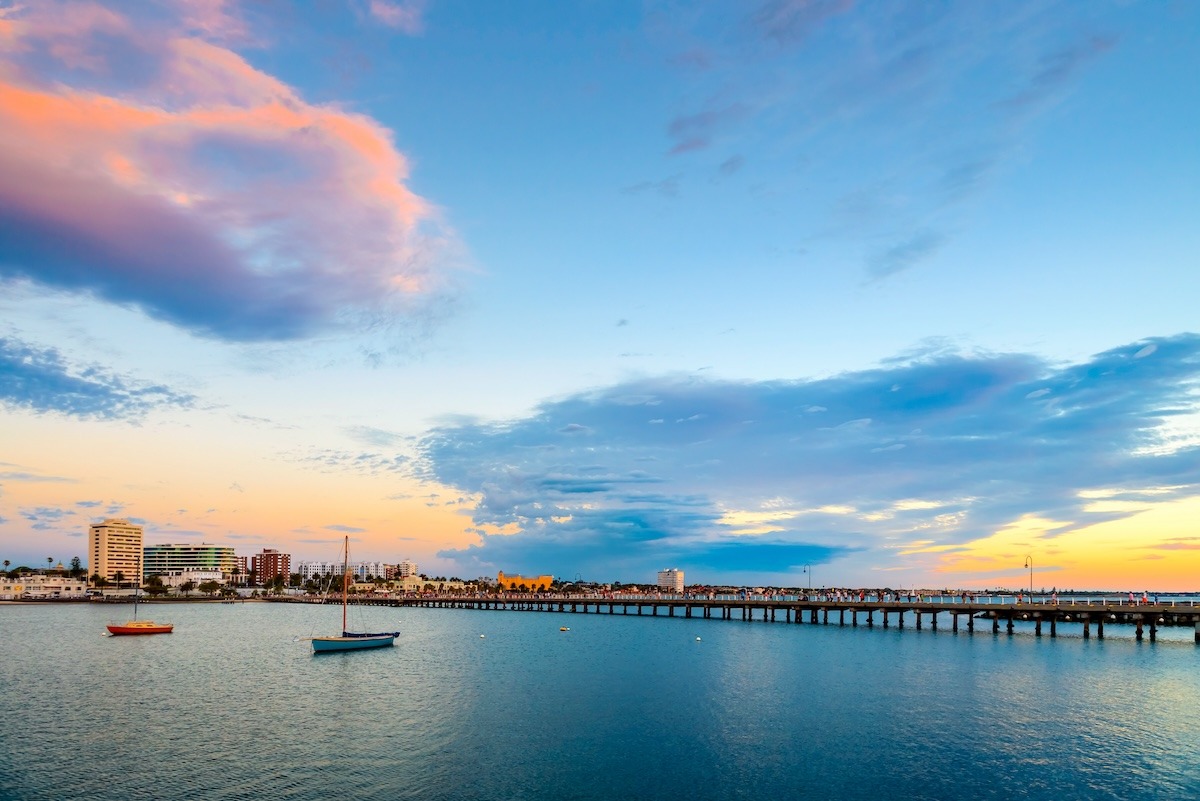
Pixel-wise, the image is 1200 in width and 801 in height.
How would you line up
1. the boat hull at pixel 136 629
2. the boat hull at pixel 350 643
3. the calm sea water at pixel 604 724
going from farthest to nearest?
1. the boat hull at pixel 136 629
2. the boat hull at pixel 350 643
3. the calm sea water at pixel 604 724

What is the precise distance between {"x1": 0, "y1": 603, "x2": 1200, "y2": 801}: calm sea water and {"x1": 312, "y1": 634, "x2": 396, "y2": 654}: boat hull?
3146 mm

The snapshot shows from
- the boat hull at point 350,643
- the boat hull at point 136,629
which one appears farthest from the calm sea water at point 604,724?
the boat hull at point 136,629

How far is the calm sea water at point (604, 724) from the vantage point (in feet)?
135

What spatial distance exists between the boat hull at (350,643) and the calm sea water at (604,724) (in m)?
3.15

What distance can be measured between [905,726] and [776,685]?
18.8m

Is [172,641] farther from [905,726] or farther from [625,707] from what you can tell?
[905,726]

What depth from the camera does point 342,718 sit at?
57438 mm

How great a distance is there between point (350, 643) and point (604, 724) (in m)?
60.6

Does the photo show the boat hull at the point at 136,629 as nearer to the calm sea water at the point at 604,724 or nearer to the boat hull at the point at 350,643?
the calm sea water at the point at 604,724

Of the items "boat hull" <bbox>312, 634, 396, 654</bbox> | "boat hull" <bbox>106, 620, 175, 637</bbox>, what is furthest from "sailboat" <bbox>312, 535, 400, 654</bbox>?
"boat hull" <bbox>106, 620, 175, 637</bbox>

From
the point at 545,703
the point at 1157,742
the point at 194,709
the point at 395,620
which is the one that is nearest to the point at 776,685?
the point at 545,703

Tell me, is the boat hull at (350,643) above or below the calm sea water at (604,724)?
below

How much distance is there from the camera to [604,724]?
181ft

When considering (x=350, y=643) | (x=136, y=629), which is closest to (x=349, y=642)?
(x=350, y=643)
